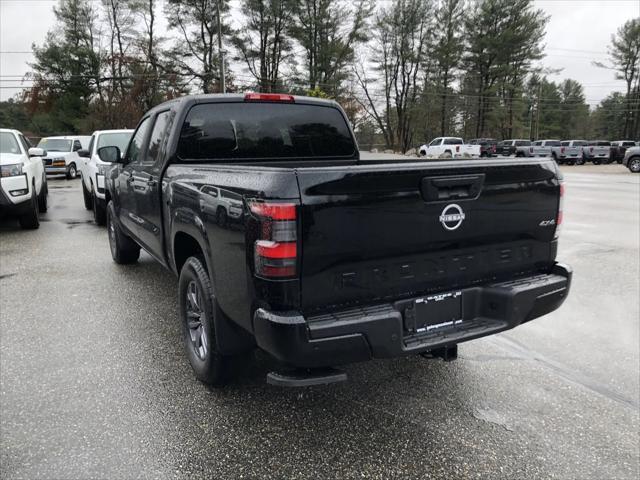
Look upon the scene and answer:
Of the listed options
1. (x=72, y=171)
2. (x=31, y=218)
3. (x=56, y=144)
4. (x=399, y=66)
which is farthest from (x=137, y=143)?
(x=399, y=66)

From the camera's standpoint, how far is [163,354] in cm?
387

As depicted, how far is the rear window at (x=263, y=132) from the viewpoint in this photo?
3.86 metres

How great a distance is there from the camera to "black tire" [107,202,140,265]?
635 centimetres

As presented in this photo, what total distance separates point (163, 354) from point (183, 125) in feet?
5.75

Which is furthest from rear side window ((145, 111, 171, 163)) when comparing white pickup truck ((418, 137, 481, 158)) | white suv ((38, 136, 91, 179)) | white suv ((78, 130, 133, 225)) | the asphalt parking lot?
white pickup truck ((418, 137, 481, 158))

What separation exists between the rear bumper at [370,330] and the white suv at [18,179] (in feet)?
25.4

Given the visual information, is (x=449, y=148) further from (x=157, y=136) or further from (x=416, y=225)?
(x=416, y=225)

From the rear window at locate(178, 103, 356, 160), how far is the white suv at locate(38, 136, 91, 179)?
1919 cm

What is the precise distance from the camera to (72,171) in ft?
72.7

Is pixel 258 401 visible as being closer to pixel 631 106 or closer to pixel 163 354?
pixel 163 354

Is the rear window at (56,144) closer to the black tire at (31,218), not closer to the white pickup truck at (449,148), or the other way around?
the black tire at (31,218)

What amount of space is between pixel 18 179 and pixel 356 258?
8.07 meters

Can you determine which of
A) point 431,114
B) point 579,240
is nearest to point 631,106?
point 431,114

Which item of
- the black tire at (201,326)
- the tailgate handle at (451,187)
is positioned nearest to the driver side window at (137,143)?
the black tire at (201,326)
